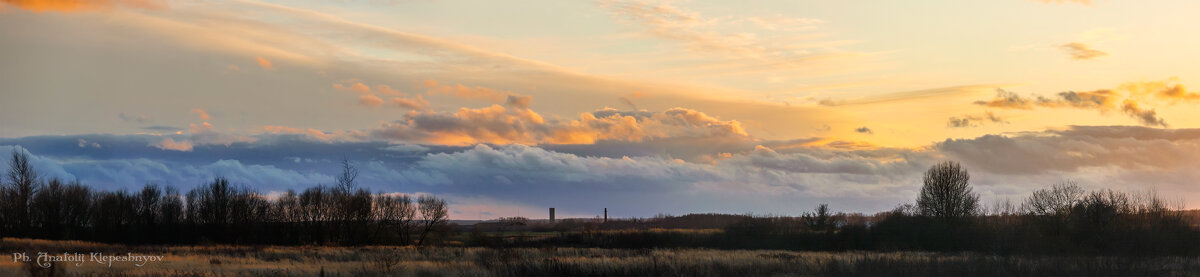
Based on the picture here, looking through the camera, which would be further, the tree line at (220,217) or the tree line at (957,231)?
the tree line at (220,217)

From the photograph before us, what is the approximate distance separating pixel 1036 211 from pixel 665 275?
1895 inches

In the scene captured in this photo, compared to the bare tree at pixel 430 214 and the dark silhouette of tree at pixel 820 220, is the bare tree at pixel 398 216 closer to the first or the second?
the bare tree at pixel 430 214

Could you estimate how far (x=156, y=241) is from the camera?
88250 millimetres

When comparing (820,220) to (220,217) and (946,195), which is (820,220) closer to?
(946,195)

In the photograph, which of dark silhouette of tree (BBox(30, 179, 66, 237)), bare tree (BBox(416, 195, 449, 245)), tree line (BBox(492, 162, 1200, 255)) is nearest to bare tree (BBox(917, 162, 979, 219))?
tree line (BBox(492, 162, 1200, 255))

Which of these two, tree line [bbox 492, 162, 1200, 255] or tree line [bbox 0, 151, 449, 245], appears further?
tree line [bbox 0, 151, 449, 245]

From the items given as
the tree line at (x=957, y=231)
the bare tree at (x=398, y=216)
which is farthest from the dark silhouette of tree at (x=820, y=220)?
the bare tree at (x=398, y=216)

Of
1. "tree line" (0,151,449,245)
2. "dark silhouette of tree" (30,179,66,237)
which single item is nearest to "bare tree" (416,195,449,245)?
"tree line" (0,151,449,245)

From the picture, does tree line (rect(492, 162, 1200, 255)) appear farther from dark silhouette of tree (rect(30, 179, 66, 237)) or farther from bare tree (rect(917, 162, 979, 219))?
dark silhouette of tree (rect(30, 179, 66, 237))

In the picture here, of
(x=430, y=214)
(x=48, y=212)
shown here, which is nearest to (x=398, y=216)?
(x=430, y=214)

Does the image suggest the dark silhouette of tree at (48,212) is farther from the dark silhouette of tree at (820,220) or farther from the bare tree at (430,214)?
the dark silhouette of tree at (820,220)

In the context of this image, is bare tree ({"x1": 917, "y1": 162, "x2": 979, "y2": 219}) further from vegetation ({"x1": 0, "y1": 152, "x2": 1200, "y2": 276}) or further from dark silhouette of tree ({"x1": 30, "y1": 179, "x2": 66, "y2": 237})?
dark silhouette of tree ({"x1": 30, "y1": 179, "x2": 66, "y2": 237})

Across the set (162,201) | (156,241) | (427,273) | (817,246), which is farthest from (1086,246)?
(162,201)

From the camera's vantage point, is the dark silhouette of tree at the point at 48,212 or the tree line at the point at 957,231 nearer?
the tree line at the point at 957,231
